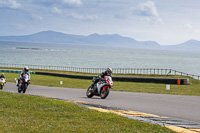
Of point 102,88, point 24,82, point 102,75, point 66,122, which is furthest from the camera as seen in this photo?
point 24,82

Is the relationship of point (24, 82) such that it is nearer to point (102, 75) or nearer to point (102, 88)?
point (102, 88)

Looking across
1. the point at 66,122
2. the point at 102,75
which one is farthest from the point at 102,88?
the point at 66,122

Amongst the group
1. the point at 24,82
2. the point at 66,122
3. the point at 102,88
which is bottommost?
the point at 66,122

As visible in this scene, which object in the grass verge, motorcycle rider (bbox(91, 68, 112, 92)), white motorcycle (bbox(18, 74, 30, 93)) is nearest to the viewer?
the grass verge

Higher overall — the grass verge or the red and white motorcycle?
the red and white motorcycle

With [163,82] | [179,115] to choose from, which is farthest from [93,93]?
[163,82]

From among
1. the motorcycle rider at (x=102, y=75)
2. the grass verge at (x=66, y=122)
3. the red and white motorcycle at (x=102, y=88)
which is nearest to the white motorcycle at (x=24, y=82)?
the red and white motorcycle at (x=102, y=88)

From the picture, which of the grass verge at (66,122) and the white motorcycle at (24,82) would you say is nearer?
the grass verge at (66,122)

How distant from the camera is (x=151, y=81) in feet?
118

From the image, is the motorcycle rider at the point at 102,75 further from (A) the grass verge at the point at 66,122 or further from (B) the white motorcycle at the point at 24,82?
(B) the white motorcycle at the point at 24,82

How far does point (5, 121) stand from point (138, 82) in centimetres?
2940

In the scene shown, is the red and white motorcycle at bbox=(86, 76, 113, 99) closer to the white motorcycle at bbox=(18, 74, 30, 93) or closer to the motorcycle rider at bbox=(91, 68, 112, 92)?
the motorcycle rider at bbox=(91, 68, 112, 92)

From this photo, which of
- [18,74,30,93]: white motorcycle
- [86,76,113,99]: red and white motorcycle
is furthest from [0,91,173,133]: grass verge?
[18,74,30,93]: white motorcycle

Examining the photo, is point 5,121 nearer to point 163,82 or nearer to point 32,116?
point 32,116
